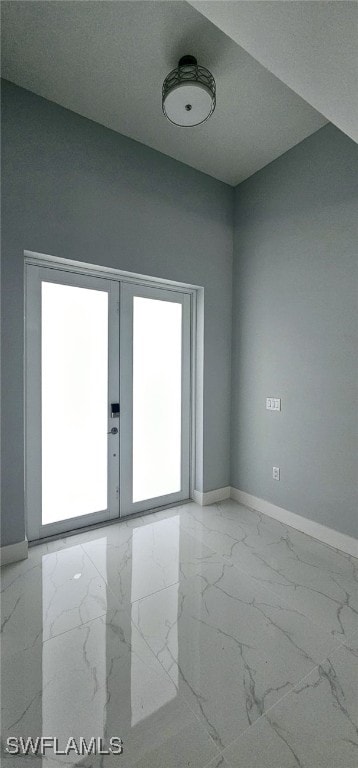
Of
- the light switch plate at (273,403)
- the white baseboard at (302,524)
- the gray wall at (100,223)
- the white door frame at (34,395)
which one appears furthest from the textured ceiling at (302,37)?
the white baseboard at (302,524)

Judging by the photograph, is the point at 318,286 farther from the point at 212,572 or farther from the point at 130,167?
the point at 212,572

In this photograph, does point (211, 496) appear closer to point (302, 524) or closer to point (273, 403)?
point (302, 524)

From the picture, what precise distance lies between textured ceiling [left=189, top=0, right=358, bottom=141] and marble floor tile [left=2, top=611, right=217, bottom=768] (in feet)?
8.43

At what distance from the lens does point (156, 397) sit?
3029mm

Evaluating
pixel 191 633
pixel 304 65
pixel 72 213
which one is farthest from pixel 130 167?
pixel 191 633

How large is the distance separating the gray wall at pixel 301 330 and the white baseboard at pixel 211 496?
6.4 inches

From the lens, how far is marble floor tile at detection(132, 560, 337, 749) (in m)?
1.28

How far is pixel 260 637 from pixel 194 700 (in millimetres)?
466

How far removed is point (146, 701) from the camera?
1283mm

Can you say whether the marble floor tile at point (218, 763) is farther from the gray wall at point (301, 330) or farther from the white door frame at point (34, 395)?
the white door frame at point (34, 395)

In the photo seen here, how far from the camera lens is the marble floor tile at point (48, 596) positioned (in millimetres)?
1630

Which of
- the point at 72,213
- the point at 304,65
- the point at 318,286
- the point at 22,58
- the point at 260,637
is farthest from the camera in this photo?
the point at 318,286

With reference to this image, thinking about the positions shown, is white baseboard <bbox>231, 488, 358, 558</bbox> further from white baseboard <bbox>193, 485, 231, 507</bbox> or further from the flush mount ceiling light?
the flush mount ceiling light

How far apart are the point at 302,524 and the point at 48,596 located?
2.01 meters
